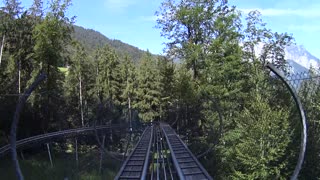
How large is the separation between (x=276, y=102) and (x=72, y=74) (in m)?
30.5

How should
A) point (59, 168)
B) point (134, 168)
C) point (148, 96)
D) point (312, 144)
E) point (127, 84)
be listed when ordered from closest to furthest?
point (134, 168) < point (312, 144) < point (59, 168) < point (148, 96) < point (127, 84)

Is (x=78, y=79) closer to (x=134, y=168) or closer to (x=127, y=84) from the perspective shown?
(x=127, y=84)

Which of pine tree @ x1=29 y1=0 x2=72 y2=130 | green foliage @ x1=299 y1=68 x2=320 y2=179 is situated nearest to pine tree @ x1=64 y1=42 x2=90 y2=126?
pine tree @ x1=29 y1=0 x2=72 y2=130

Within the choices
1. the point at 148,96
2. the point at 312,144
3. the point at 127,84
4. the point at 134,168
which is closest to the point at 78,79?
the point at 127,84

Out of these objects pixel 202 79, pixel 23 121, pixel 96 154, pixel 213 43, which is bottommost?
pixel 96 154

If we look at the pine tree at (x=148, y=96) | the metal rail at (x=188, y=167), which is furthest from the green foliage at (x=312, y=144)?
the pine tree at (x=148, y=96)

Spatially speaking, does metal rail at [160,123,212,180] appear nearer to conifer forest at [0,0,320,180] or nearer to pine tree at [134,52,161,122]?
conifer forest at [0,0,320,180]

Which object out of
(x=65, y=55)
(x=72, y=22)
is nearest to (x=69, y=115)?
(x=65, y=55)

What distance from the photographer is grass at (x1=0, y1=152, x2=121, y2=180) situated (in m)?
28.5

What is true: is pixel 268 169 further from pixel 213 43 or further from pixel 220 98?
pixel 213 43

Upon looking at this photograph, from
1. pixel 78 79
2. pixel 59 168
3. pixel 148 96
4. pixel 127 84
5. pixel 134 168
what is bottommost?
pixel 59 168

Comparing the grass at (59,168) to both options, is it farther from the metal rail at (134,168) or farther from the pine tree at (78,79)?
the pine tree at (78,79)

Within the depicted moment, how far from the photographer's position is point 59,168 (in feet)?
107

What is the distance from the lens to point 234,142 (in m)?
31.6
